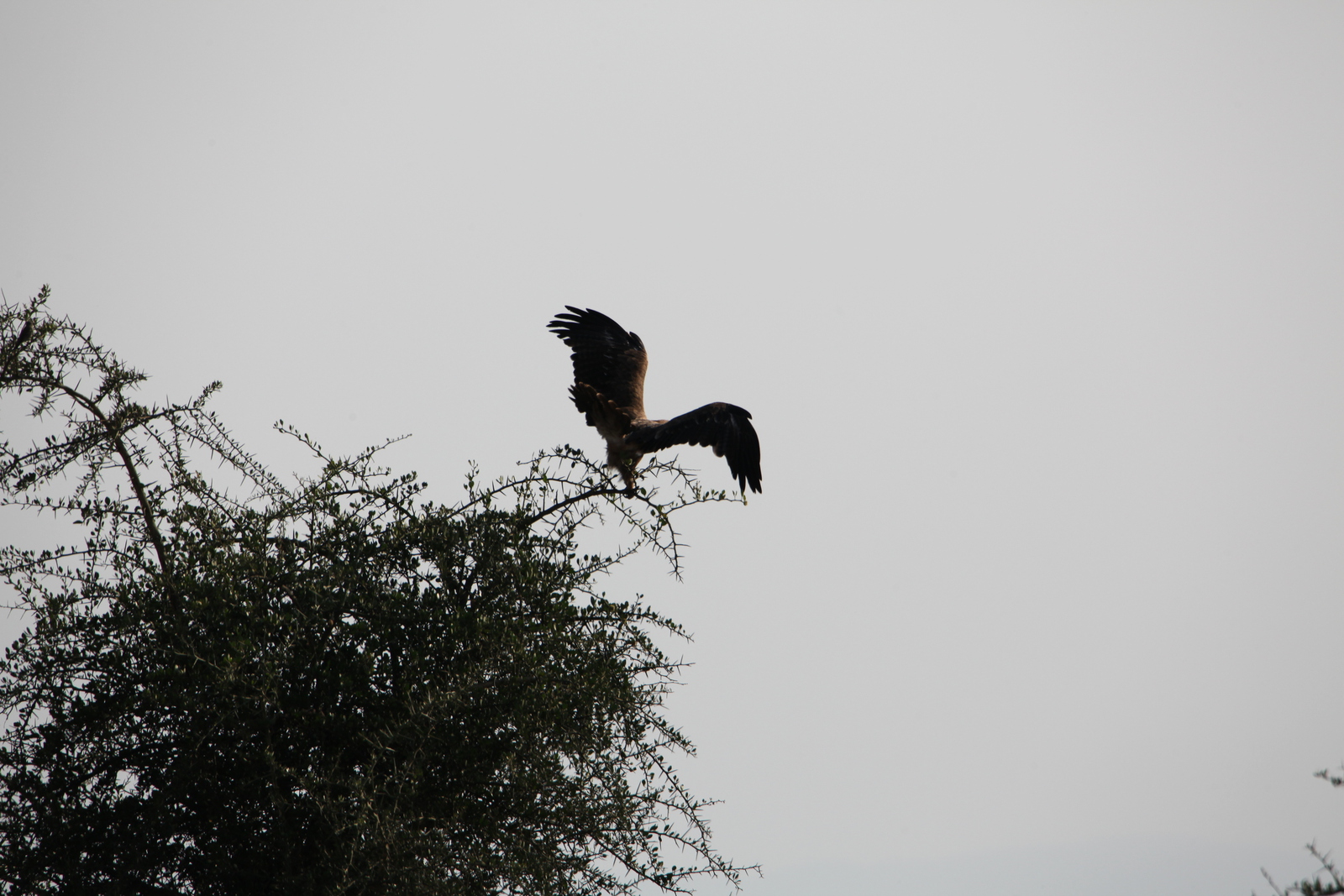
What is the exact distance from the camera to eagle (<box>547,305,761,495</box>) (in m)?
4.81

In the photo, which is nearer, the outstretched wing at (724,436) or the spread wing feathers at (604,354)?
the outstretched wing at (724,436)

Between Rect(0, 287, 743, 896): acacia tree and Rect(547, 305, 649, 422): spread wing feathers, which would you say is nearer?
Rect(0, 287, 743, 896): acacia tree

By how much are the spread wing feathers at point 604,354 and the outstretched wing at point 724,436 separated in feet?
4.19

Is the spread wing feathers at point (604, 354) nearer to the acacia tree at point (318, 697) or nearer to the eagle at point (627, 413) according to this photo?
the eagle at point (627, 413)

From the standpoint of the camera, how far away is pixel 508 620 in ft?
12.8

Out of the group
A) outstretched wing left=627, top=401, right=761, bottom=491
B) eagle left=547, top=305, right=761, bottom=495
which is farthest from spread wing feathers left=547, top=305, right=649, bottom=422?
outstretched wing left=627, top=401, right=761, bottom=491

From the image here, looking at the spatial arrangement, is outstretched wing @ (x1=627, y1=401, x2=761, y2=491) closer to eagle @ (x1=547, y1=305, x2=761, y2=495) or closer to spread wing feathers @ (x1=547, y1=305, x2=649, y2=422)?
eagle @ (x1=547, y1=305, x2=761, y2=495)

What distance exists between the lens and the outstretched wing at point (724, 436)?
4797 millimetres

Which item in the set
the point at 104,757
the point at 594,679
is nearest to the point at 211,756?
the point at 104,757

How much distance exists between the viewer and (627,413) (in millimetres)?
A: 5629

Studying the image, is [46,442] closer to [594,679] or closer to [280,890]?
[280,890]

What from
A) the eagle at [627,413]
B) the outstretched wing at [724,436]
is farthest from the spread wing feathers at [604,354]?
the outstretched wing at [724,436]

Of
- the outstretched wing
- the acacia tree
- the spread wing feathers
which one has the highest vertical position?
the spread wing feathers

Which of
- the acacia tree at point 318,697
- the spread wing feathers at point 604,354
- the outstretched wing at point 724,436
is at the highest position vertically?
the spread wing feathers at point 604,354
